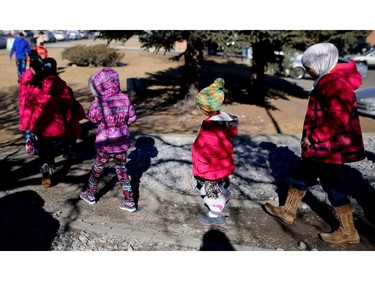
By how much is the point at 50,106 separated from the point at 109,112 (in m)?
1.13

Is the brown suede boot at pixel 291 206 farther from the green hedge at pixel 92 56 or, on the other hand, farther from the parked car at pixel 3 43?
the parked car at pixel 3 43

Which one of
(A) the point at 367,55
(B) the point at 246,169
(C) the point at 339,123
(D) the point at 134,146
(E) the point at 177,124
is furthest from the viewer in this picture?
(A) the point at 367,55

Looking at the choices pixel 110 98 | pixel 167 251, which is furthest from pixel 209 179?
pixel 110 98

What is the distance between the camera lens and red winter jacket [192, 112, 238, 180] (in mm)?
3441

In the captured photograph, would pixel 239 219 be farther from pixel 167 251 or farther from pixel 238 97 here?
pixel 238 97

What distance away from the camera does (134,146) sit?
19.6 feet

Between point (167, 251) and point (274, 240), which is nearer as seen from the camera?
point (167, 251)

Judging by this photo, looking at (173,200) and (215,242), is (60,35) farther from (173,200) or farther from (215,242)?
(215,242)

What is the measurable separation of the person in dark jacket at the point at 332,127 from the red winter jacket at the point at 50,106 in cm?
288

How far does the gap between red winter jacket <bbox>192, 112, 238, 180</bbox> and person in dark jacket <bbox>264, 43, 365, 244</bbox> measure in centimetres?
74

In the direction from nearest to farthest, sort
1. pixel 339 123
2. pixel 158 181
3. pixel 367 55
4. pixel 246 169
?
pixel 339 123
pixel 158 181
pixel 246 169
pixel 367 55

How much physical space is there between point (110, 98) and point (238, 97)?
9571mm

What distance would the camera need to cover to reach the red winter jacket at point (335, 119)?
9.80 ft

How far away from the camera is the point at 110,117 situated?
140 inches
